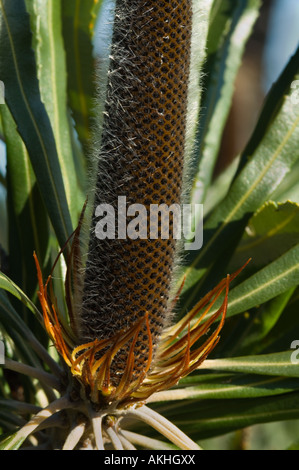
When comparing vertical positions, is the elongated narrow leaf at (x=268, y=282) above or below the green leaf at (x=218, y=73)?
below

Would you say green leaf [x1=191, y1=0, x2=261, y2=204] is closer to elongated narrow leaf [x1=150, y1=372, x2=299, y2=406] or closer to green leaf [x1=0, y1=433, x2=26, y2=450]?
elongated narrow leaf [x1=150, y1=372, x2=299, y2=406]

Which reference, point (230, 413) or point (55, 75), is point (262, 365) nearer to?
point (230, 413)

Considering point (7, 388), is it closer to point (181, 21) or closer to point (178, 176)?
point (178, 176)

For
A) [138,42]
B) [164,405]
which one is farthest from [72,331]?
[138,42]

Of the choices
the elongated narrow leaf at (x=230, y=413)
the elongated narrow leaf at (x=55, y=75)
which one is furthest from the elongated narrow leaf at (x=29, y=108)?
the elongated narrow leaf at (x=230, y=413)

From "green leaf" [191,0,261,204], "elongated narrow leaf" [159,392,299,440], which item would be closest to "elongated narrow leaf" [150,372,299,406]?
"elongated narrow leaf" [159,392,299,440]

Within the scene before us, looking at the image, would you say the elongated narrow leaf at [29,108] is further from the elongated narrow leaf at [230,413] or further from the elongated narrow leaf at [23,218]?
the elongated narrow leaf at [230,413]

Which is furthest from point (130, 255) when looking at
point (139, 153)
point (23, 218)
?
point (23, 218)
